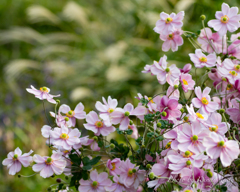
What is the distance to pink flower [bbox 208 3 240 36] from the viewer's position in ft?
2.01

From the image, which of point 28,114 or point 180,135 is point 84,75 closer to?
point 28,114

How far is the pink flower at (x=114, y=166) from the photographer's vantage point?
0.53m

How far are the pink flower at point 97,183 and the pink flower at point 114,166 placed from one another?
0.05 ft

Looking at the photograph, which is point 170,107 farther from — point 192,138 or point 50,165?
point 50,165

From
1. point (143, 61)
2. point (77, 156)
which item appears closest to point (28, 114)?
point (143, 61)

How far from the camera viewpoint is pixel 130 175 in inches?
20.3

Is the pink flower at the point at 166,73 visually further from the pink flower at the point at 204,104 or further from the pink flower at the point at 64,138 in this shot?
the pink flower at the point at 64,138

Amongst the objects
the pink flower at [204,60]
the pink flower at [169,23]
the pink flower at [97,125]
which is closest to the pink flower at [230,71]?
the pink flower at [204,60]

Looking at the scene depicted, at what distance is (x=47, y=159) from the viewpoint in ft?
1.63

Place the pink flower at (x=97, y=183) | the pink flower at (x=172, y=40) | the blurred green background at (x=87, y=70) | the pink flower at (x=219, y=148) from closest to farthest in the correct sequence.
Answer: the pink flower at (x=219, y=148) → the pink flower at (x=97, y=183) → the pink flower at (x=172, y=40) → the blurred green background at (x=87, y=70)

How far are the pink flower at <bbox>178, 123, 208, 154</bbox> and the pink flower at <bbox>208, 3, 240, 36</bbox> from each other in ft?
0.83

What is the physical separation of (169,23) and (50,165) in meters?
0.38

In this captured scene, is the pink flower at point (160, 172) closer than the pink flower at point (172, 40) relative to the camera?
Yes

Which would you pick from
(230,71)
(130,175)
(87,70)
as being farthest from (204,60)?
(87,70)
